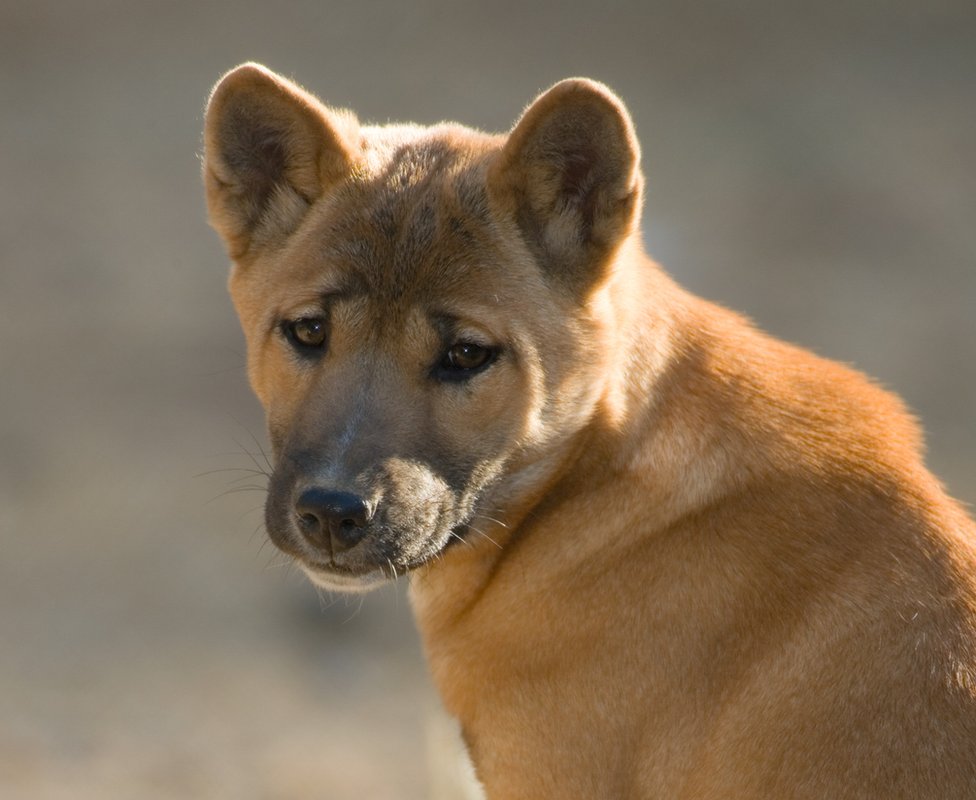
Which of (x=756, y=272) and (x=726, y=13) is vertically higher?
(x=726, y=13)

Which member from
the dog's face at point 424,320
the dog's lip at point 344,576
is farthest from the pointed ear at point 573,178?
the dog's lip at point 344,576

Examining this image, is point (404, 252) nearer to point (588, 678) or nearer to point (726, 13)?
point (588, 678)

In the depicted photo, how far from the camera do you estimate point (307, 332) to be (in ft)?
13.5

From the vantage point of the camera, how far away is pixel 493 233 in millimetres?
4145

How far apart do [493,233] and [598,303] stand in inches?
15.6

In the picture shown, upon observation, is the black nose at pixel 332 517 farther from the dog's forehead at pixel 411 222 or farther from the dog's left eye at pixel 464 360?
the dog's forehead at pixel 411 222

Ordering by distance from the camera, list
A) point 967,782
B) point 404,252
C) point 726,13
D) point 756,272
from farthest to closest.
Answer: point 726,13
point 756,272
point 404,252
point 967,782

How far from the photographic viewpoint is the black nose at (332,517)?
3.75m

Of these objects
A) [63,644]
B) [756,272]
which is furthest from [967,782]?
[756,272]

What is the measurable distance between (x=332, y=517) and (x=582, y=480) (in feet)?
2.72

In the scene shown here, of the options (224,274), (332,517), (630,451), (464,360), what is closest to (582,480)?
(630,451)

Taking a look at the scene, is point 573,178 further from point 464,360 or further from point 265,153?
point 265,153

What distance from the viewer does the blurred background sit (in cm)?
814

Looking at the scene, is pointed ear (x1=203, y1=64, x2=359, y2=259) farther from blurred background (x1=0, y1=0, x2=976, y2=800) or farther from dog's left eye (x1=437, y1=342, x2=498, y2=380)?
blurred background (x1=0, y1=0, x2=976, y2=800)
